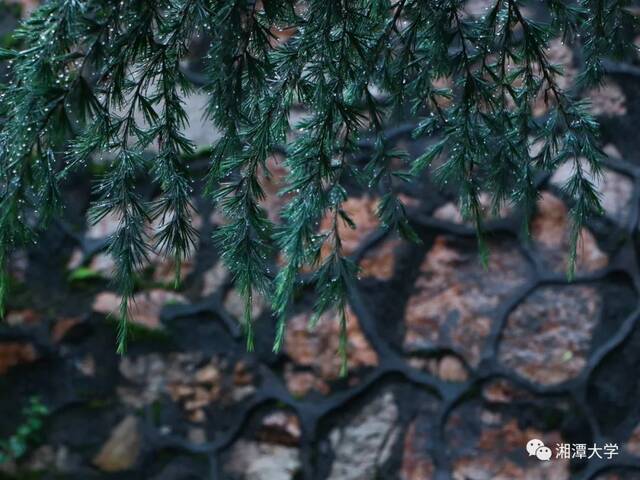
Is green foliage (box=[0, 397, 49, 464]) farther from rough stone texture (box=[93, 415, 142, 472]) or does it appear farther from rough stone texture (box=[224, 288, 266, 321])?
rough stone texture (box=[224, 288, 266, 321])

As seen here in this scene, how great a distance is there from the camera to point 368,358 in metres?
1.96

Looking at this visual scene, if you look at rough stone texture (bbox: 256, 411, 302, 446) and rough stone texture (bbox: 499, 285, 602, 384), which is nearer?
rough stone texture (bbox: 499, 285, 602, 384)

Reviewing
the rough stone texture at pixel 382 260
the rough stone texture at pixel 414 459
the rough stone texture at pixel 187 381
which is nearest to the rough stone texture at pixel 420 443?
the rough stone texture at pixel 414 459

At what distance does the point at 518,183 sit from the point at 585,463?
1.02 m

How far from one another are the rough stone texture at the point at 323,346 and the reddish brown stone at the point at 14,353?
0.76 m

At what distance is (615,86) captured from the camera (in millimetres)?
1916

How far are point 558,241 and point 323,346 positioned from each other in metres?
0.69

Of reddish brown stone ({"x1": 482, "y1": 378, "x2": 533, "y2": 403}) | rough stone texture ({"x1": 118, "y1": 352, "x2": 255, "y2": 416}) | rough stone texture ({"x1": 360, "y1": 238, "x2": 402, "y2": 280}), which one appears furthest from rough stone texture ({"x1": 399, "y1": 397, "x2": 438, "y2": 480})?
rough stone texture ({"x1": 118, "y1": 352, "x2": 255, "y2": 416})

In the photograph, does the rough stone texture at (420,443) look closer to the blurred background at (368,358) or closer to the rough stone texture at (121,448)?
the blurred background at (368,358)

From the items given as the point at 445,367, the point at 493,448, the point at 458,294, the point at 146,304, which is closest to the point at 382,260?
the point at 458,294

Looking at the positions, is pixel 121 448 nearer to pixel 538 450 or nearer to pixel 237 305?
pixel 237 305

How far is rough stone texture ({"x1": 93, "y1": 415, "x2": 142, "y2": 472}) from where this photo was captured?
6.77ft

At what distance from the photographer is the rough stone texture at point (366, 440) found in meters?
1.92

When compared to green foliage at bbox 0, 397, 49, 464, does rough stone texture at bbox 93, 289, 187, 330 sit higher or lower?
higher
